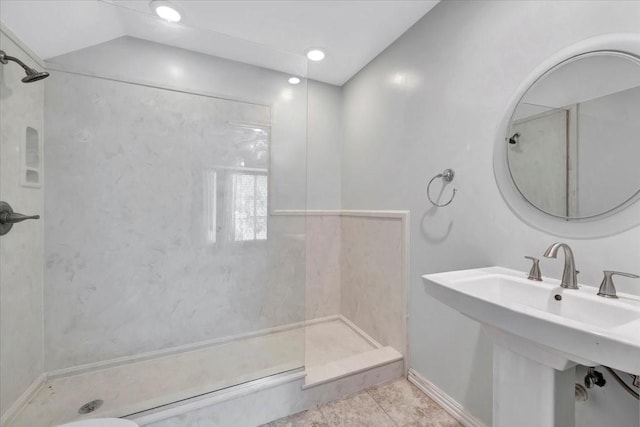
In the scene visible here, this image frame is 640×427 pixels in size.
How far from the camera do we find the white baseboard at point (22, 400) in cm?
119

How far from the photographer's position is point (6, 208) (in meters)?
1.21

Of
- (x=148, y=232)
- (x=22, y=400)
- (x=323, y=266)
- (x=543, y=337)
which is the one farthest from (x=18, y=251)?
(x=543, y=337)

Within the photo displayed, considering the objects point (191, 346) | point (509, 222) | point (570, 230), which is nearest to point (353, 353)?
point (191, 346)

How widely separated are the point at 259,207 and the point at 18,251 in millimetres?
1262

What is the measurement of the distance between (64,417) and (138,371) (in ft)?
1.28

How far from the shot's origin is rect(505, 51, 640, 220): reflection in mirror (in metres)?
0.82

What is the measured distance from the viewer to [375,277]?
196 cm

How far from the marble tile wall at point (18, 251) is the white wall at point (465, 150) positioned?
202cm

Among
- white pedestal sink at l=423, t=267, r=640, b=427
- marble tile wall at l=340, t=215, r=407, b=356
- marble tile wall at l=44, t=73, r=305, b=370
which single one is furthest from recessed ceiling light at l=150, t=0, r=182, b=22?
white pedestal sink at l=423, t=267, r=640, b=427

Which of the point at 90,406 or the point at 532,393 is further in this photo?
the point at 90,406

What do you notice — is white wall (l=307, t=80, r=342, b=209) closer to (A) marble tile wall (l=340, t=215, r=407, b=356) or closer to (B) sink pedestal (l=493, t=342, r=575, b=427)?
(A) marble tile wall (l=340, t=215, r=407, b=356)

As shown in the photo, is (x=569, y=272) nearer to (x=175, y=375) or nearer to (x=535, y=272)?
(x=535, y=272)

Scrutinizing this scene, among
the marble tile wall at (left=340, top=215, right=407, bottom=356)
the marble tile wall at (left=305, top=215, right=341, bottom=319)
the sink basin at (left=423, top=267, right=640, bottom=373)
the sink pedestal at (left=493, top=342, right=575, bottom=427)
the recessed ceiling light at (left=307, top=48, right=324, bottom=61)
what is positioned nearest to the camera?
the sink basin at (left=423, top=267, right=640, bottom=373)

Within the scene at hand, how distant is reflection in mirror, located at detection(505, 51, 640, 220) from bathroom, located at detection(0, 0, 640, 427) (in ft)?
0.09
